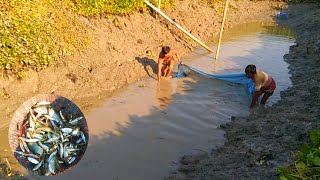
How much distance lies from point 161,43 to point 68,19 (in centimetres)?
367

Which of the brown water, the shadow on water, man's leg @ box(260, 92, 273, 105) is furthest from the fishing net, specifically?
man's leg @ box(260, 92, 273, 105)

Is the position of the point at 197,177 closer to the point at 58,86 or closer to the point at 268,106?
the point at 268,106

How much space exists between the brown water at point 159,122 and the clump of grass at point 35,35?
1.74 m

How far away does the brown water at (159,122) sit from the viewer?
5688mm

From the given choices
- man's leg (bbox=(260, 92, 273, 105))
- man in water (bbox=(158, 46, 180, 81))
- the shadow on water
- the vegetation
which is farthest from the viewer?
man in water (bbox=(158, 46, 180, 81))

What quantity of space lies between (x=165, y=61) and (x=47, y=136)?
5334 millimetres

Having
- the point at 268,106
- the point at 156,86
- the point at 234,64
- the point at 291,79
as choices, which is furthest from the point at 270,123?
the point at 234,64

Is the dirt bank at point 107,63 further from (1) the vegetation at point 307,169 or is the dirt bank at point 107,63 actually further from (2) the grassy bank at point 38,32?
(1) the vegetation at point 307,169

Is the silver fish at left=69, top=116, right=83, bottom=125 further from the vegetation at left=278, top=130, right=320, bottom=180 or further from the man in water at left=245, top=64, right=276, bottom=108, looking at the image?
the man in water at left=245, top=64, right=276, bottom=108

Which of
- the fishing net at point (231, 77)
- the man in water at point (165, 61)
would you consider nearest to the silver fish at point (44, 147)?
the man in water at point (165, 61)

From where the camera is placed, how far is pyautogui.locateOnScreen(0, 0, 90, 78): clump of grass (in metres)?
7.03

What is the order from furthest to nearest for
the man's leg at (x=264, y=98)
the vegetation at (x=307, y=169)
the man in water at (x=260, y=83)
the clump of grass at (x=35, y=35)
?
the man's leg at (x=264, y=98), the man in water at (x=260, y=83), the clump of grass at (x=35, y=35), the vegetation at (x=307, y=169)

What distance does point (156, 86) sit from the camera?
29.6ft

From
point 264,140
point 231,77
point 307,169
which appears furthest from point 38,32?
point 307,169
